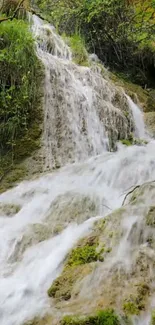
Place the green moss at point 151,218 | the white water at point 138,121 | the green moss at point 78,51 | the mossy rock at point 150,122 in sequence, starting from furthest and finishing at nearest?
the green moss at point 78,51
the mossy rock at point 150,122
the white water at point 138,121
the green moss at point 151,218

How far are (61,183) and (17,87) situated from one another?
1944mm

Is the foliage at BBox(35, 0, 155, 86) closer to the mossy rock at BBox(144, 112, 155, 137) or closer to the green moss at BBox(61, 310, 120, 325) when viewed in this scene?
the mossy rock at BBox(144, 112, 155, 137)

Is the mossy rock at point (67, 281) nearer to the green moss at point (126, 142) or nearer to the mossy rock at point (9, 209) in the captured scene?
the mossy rock at point (9, 209)

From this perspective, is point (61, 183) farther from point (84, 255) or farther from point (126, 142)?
point (84, 255)

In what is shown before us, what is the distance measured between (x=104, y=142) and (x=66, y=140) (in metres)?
0.62

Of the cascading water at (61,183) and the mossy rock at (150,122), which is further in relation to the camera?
the mossy rock at (150,122)

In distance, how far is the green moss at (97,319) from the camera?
210cm

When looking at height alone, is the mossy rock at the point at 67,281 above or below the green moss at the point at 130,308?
below

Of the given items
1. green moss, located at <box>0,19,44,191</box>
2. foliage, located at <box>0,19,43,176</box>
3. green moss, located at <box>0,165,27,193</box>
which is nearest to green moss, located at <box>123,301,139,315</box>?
green moss, located at <box>0,165,27,193</box>

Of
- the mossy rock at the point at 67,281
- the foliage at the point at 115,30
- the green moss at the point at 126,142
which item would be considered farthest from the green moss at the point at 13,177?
the foliage at the point at 115,30

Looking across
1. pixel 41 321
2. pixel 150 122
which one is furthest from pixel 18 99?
pixel 41 321

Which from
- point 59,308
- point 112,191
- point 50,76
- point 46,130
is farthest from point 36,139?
point 59,308

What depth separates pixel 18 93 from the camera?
5.82m

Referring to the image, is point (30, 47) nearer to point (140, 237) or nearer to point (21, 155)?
point (21, 155)
